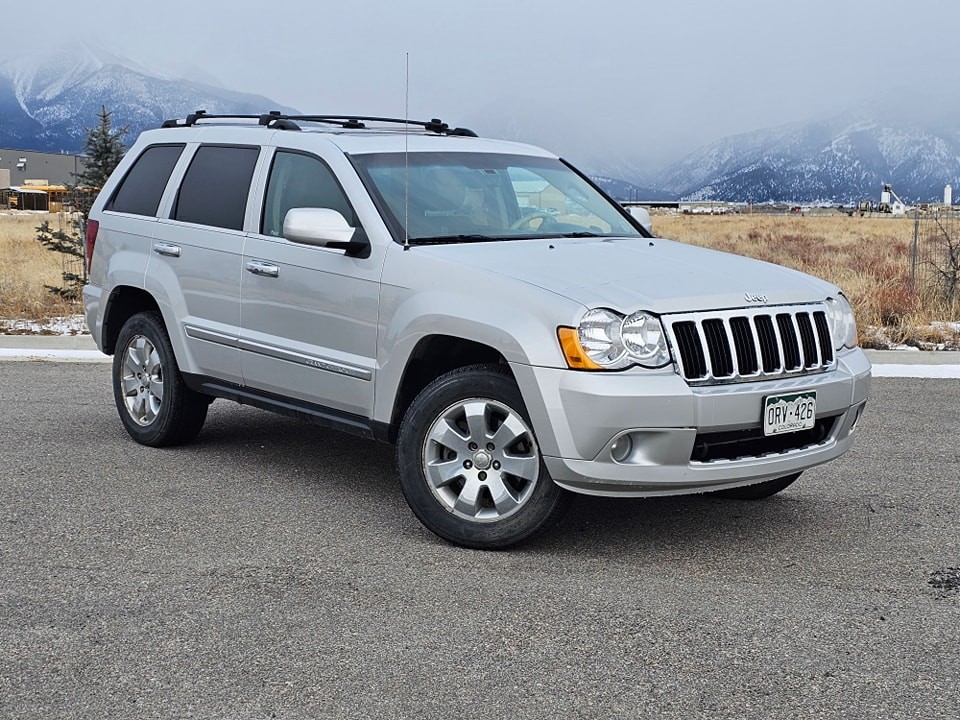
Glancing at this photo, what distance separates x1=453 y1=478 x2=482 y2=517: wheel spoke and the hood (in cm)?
89

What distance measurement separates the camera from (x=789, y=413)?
5199mm

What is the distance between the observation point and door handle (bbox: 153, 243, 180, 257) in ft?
22.9

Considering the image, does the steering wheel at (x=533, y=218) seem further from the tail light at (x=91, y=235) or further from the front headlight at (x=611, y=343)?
the tail light at (x=91, y=235)

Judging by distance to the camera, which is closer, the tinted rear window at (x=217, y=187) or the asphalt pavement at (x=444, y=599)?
the asphalt pavement at (x=444, y=599)

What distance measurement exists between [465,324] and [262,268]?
1.51 m

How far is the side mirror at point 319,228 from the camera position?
569 centimetres

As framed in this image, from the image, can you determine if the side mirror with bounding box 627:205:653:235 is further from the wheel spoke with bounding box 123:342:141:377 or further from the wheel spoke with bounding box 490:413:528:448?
the wheel spoke with bounding box 123:342:141:377

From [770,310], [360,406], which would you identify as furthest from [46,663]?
[770,310]

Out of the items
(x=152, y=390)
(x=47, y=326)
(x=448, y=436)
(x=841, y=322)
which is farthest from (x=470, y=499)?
(x=47, y=326)

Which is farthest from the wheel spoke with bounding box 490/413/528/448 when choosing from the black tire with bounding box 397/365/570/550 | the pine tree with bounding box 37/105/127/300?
the pine tree with bounding box 37/105/127/300

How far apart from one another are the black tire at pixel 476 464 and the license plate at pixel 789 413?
34.7 inches

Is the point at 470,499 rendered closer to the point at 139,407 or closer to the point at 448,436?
the point at 448,436

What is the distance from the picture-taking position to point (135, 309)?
7668 mm

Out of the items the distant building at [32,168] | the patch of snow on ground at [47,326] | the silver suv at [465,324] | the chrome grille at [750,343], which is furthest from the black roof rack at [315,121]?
the distant building at [32,168]
